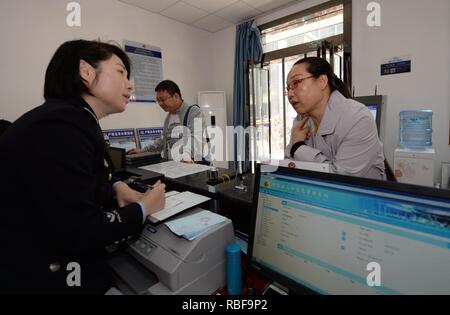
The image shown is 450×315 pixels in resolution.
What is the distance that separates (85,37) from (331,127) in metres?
2.95

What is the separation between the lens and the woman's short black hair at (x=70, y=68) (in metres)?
0.77

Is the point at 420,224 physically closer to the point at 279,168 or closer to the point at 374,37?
the point at 279,168

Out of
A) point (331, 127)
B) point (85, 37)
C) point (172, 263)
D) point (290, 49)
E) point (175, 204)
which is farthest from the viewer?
point (290, 49)

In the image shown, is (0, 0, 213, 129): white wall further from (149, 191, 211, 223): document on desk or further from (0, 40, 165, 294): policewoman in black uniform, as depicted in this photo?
(149, 191, 211, 223): document on desk

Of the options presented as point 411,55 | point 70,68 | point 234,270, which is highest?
point 411,55

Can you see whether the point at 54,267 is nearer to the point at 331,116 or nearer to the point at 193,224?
the point at 193,224

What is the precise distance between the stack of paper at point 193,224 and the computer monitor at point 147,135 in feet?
8.72

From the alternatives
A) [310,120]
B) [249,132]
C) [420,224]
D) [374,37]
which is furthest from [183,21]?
[420,224]

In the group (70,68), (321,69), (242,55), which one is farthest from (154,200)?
(242,55)

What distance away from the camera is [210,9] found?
133 inches

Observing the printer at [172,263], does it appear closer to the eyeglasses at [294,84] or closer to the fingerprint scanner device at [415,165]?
the eyeglasses at [294,84]

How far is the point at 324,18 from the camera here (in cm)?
322

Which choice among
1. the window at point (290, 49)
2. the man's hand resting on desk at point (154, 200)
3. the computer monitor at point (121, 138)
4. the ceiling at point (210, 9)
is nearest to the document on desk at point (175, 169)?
the man's hand resting on desk at point (154, 200)

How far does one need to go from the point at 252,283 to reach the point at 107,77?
823 millimetres
